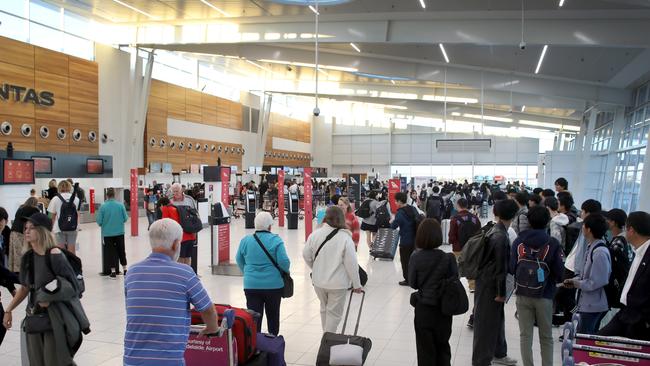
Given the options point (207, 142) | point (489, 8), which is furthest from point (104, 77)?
point (489, 8)

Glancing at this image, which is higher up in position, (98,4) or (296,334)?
(98,4)

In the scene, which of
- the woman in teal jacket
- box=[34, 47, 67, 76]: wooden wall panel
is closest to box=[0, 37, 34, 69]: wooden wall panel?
box=[34, 47, 67, 76]: wooden wall panel

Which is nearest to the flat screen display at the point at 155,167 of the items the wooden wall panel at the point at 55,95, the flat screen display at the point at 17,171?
the wooden wall panel at the point at 55,95

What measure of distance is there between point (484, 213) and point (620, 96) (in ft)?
27.5

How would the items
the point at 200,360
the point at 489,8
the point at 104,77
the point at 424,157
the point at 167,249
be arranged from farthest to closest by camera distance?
the point at 424,157 < the point at 104,77 < the point at 489,8 < the point at 200,360 < the point at 167,249

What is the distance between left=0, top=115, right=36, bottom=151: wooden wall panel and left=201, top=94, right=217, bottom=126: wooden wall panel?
1161 centimetres

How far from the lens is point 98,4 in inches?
688

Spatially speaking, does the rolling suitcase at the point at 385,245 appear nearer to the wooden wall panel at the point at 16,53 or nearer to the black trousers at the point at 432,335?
the black trousers at the point at 432,335

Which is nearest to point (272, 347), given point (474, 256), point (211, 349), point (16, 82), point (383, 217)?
point (211, 349)

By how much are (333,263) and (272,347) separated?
4.08 ft

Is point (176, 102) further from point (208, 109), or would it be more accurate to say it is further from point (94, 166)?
point (94, 166)

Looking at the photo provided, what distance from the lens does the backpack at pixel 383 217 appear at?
432 inches

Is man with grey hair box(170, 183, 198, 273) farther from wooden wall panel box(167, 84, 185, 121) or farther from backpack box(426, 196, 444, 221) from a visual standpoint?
wooden wall panel box(167, 84, 185, 121)

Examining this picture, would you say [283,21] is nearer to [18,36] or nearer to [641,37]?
[641,37]
